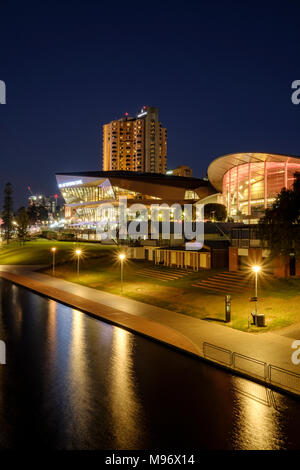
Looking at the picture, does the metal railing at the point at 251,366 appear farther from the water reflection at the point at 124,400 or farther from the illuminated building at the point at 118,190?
the illuminated building at the point at 118,190

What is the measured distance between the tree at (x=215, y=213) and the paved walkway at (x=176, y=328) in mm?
42473

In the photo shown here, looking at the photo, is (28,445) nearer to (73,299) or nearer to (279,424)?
(279,424)

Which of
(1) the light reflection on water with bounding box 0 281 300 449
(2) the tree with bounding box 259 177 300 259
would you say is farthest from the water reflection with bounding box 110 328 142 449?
(2) the tree with bounding box 259 177 300 259

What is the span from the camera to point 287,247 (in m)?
20.0

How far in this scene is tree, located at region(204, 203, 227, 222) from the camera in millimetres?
66125

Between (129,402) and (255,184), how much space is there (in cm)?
7125

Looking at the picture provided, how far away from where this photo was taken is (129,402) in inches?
392

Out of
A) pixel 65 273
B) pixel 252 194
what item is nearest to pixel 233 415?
pixel 65 273

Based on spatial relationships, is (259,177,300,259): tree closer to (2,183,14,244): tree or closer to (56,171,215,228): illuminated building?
(56,171,215,228): illuminated building

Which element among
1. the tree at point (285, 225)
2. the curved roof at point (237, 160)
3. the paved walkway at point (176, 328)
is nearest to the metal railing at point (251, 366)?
the paved walkway at point (176, 328)

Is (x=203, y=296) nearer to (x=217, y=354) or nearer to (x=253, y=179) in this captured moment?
(x=217, y=354)

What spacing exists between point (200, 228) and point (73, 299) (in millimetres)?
30420

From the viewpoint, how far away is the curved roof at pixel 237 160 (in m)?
66.7

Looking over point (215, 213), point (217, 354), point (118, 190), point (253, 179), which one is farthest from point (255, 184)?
point (217, 354)
